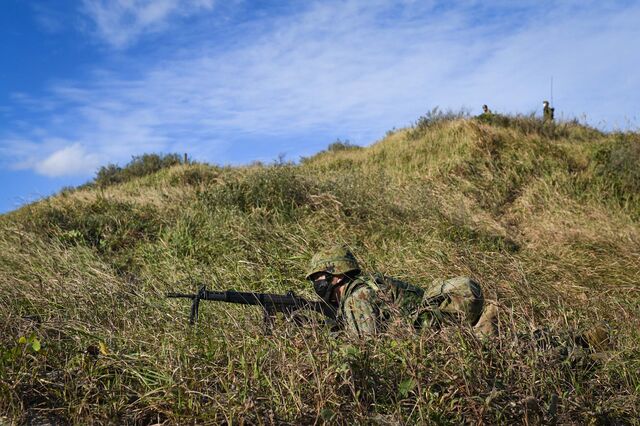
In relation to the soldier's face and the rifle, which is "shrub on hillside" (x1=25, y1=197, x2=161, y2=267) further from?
the soldier's face

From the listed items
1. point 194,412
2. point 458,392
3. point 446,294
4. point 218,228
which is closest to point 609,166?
point 218,228

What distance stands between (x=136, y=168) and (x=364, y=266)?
1437 centimetres

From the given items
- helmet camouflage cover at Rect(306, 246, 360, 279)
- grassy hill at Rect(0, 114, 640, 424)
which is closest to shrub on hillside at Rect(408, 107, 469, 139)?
grassy hill at Rect(0, 114, 640, 424)

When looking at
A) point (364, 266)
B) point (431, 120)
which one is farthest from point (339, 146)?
point (364, 266)

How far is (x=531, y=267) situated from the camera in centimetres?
705

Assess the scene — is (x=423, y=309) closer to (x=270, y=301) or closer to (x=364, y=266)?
(x=270, y=301)

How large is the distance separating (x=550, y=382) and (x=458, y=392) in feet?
2.00

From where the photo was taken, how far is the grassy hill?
3.09 metres

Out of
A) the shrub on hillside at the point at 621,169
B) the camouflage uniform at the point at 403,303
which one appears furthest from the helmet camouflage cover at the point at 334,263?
the shrub on hillside at the point at 621,169

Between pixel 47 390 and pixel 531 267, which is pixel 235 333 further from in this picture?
pixel 531 267

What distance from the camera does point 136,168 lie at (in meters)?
19.2

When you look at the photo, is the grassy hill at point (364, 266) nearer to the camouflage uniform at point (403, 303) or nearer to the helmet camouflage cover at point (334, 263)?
the camouflage uniform at point (403, 303)

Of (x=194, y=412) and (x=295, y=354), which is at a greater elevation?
(x=295, y=354)

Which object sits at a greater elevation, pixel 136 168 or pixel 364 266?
pixel 136 168
